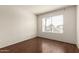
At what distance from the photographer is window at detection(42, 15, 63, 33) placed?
1.24 metres

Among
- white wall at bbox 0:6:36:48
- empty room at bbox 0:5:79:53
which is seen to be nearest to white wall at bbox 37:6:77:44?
empty room at bbox 0:5:79:53

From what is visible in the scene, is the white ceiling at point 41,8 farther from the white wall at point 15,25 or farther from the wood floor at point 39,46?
the wood floor at point 39,46

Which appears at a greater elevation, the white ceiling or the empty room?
the white ceiling

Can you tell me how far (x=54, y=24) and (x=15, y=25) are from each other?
2.31ft

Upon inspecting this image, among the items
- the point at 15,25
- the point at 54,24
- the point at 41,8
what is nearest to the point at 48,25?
the point at 54,24

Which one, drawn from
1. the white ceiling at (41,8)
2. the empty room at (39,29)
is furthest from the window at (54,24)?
the white ceiling at (41,8)

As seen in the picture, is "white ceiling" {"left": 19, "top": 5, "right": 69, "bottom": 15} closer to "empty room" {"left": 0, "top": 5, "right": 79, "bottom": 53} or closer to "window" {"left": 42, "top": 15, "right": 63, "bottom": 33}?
"empty room" {"left": 0, "top": 5, "right": 79, "bottom": 53}

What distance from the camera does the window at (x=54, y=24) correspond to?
4.07 feet

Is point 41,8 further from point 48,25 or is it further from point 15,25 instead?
point 15,25

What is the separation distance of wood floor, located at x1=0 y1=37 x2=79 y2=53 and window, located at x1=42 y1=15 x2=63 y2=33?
21 centimetres

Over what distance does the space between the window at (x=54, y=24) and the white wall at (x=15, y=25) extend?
0.83ft

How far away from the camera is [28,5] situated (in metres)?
1.16
